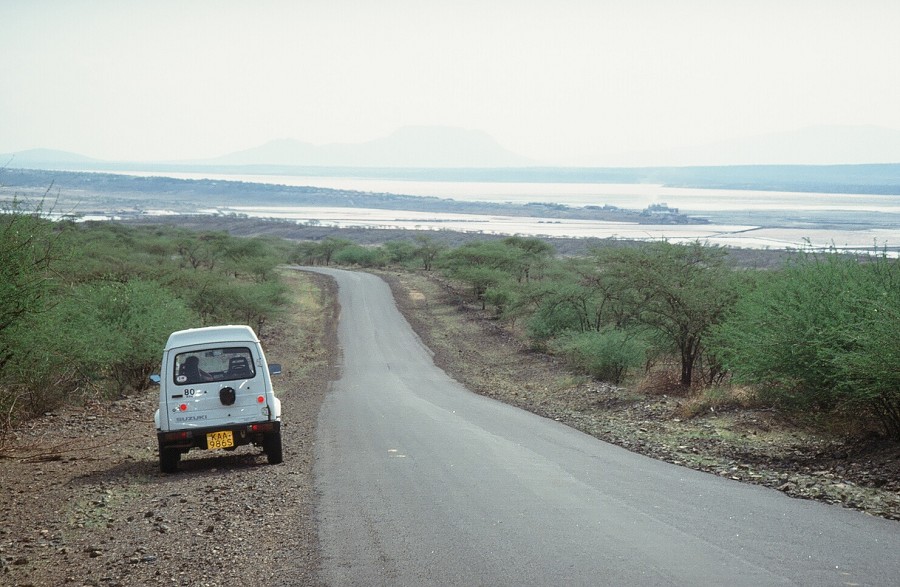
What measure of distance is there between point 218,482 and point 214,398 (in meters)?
1.38

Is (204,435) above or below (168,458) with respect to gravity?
above

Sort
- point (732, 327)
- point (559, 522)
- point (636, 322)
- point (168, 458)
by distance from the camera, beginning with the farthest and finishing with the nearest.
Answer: point (636, 322) → point (732, 327) → point (168, 458) → point (559, 522)

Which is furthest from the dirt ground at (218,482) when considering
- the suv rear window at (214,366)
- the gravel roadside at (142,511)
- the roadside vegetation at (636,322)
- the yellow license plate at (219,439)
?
the suv rear window at (214,366)

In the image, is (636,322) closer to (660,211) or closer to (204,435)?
(204,435)

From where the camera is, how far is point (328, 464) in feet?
44.3

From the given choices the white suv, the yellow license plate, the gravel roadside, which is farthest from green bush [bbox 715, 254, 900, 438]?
the yellow license plate

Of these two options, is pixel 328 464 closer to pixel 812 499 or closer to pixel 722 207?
pixel 812 499

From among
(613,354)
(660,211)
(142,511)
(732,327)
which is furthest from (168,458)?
(660,211)

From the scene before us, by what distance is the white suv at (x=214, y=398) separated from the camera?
41.7 ft

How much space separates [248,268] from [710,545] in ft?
200

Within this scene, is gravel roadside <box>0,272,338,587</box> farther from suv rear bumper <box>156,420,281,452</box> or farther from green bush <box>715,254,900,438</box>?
green bush <box>715,254,900,438</box>

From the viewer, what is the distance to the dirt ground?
26.7 feet

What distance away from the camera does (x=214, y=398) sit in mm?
12883

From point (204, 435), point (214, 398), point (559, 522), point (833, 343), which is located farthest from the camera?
point (833, 343)
